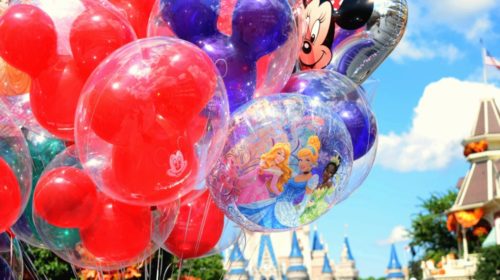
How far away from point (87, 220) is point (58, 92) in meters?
0.88

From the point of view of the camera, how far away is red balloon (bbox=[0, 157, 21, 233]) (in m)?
4.60

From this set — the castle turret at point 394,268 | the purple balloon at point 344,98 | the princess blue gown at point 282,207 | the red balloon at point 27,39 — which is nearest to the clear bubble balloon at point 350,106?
the purple balloon at point 344,98

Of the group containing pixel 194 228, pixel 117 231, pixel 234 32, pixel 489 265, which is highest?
pixel 234 32

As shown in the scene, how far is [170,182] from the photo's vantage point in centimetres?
416

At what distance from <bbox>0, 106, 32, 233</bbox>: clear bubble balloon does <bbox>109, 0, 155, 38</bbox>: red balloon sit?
1087mm

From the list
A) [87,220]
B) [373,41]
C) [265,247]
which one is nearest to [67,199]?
[87,220]

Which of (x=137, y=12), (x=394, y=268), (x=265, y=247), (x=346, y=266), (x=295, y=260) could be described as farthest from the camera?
(x=265, y=247)

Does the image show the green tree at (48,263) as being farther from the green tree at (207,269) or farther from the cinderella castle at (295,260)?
the cinderella castle at (295,260)

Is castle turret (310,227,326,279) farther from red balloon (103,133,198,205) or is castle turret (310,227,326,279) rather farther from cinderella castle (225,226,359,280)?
red balloon (103,133,198,205)

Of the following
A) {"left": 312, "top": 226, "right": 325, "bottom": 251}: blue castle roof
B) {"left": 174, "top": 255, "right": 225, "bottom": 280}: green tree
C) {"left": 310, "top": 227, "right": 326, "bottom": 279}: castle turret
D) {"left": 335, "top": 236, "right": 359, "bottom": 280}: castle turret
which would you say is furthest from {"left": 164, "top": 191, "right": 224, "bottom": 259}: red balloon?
{"left": 312, "top": 226, "right": 325, "bottom": 251}: blue castle roof

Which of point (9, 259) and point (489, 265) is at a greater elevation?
point (9, 259)

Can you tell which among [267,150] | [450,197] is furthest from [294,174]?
[450,197]

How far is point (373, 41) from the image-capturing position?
5.71 m

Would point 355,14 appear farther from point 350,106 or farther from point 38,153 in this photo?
point 38,153
